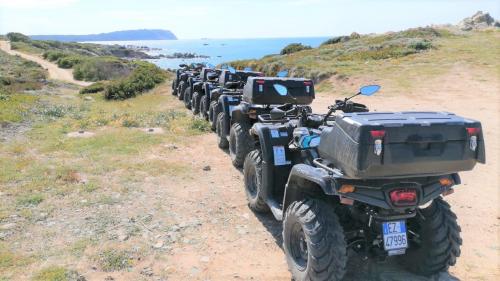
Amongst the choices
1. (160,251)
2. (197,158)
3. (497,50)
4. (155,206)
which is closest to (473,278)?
(160,251)

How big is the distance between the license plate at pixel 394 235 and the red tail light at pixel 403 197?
0.84ft

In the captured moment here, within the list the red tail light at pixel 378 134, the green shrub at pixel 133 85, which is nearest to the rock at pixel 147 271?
the red tail light at pixel 378 134

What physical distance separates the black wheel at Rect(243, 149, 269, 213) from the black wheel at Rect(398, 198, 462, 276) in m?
1.96

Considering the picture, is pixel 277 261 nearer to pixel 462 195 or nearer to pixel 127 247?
pixel 127 247

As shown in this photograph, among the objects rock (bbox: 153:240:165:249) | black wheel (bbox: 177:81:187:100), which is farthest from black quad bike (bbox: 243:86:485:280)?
black wheel (bbox: 177:81:187:100)

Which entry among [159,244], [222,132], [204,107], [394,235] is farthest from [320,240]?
[204,107]

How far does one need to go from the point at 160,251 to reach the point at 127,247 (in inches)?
16.0

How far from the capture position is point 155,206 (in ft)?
21.8

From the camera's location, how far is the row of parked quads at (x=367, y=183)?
3.38 meters

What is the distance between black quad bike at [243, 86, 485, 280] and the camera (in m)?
3.37

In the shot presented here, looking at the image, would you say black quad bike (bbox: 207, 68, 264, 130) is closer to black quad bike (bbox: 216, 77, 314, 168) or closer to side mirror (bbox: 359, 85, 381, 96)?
black quad bike (bbox: 216, 77, 314, 168)

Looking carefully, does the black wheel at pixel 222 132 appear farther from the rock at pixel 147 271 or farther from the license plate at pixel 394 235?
the license plate at pixel 394 235

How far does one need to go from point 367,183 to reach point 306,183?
0.81 meters

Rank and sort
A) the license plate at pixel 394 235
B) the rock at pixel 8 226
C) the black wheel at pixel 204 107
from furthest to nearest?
the black wheel at pixel 204 107 → the rock at pixel 8 226 → the license plate at pixel 394 235
